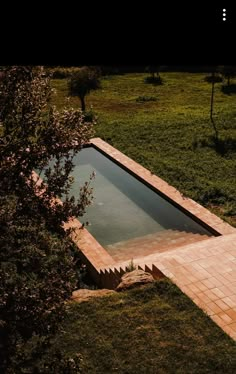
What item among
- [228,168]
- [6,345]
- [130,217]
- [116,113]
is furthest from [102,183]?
[6,345]

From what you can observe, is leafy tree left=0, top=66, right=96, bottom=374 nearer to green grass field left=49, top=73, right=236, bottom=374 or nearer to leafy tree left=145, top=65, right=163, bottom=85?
green grass field left=49, top=73, right=236, bottom=374

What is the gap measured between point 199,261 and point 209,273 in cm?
77

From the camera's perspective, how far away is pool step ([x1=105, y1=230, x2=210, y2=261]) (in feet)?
54.9

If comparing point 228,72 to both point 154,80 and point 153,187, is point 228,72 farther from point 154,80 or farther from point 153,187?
point 153,187

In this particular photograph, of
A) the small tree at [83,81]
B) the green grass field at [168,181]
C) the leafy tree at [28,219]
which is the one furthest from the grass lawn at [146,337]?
the small tree at [83,81]

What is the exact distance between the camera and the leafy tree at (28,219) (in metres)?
7.61

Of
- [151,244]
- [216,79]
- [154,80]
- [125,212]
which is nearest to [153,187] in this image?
[125,212]

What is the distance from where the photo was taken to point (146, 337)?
35.2ft

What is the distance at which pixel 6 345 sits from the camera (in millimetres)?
7840

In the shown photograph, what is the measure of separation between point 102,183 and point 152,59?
21372 mm

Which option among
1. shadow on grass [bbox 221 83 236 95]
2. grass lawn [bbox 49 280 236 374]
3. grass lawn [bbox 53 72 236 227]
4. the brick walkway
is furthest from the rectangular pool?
shadow on grass [bbox 221 83 236 95]

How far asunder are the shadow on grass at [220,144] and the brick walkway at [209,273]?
10183 mm

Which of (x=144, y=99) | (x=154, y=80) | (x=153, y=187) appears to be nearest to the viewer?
(x=153, y=187)

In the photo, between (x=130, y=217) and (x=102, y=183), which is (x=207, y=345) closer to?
(x=130, y=217)
